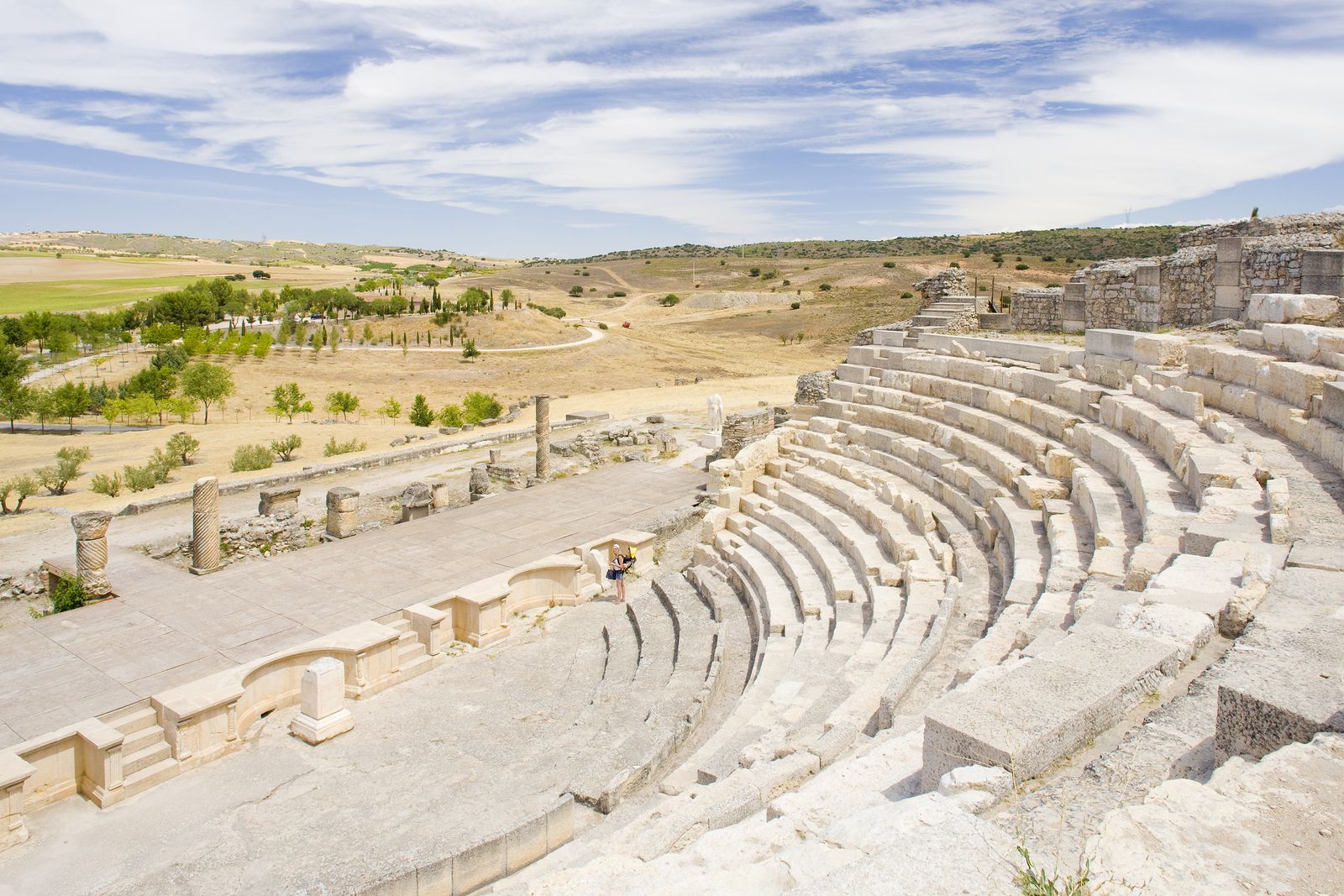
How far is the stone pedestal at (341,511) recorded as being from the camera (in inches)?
647

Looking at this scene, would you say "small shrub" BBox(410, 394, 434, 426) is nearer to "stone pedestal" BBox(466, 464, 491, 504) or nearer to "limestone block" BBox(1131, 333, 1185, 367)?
"stone pedestal" BBox(466, 464, 491, 504)

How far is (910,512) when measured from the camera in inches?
462

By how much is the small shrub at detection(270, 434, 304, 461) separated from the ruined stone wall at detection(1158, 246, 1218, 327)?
2329 centimetres

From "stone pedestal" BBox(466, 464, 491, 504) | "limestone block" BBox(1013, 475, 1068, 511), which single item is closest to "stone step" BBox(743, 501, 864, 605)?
"limestone block" BBox(1013, 475, 1068, 511)

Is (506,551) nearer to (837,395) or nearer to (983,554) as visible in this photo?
(837,395)

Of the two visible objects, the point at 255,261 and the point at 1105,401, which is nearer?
the point at 1105,401

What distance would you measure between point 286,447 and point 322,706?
61.9 feet

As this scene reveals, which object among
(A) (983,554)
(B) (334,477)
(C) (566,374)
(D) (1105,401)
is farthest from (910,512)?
(C) (566,374)

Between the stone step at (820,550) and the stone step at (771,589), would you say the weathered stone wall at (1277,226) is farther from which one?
the stone step at (771,589)

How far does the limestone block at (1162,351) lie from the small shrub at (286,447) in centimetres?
2306

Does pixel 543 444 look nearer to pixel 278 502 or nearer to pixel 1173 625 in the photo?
pixel 278 502

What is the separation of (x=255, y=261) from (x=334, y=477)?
486ft

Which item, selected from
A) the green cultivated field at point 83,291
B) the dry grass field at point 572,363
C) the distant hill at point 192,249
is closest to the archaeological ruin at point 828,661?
the dry grass field at point 572,363

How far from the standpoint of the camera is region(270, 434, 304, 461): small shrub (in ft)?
86.0
